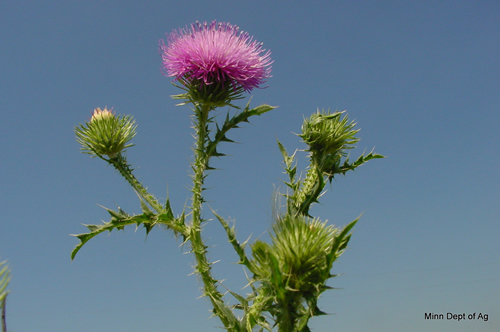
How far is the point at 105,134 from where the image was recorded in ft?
14.5

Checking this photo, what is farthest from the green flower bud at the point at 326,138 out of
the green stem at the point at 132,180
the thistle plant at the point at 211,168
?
the green stem at the point at 132,180

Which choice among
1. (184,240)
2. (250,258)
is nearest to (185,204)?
(184,240)

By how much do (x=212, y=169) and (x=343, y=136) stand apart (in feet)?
4.73

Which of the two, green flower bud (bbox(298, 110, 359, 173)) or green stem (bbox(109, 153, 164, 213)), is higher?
green flower bud (bbox(298, 110, 359, 173))

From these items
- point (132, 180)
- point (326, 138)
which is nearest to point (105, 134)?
A: point (132, 180)

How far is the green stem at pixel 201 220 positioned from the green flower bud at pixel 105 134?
882 mm

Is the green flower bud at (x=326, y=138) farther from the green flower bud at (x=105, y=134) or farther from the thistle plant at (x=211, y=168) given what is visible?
the green flower bud at (x=105, y=134)

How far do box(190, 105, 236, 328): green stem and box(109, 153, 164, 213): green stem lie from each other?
13.5 inches

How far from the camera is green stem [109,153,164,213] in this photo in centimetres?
402

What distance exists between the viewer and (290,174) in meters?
4.12

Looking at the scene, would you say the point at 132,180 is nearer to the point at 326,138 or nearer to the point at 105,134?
the point at 105,134

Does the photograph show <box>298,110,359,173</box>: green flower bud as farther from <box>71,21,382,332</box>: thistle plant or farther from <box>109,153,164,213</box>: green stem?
<box>109,153,164,213</box>: green stem

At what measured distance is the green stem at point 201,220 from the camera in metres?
3.54

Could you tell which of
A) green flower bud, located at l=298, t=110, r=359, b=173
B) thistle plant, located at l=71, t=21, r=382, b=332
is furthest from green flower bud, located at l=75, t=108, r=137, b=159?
green flower bud, located at l=298, t=110, r=359, b=173
